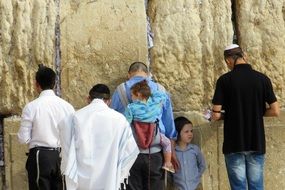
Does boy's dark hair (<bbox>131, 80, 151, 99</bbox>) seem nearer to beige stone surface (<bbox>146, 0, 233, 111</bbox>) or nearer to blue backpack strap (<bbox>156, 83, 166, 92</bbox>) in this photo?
blue backpack strap (<bbox>156, 83, 166, 92</bbox>)

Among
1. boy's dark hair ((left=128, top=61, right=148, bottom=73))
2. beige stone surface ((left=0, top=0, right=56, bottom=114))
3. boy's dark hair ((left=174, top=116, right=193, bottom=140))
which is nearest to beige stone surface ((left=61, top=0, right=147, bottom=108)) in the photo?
beige stone surface ((left=0, top=0, right=56, bottom=114))

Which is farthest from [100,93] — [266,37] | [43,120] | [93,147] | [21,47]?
[266,37]

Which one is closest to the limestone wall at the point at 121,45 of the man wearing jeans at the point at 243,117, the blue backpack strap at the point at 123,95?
the blue backpack strap at the point at 123,95

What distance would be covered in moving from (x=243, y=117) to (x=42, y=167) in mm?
1942

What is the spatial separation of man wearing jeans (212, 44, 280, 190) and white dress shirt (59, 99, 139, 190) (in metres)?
1.16

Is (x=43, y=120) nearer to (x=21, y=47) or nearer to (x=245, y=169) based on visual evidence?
(x=21, y=47)

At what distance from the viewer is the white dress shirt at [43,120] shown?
7176mm

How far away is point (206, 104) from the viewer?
27.0 feet

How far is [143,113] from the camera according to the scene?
720 centimetres

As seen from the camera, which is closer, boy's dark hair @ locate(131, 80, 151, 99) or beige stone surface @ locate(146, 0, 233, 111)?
boy's dark hair @ locate(131, 80, 151, 99)

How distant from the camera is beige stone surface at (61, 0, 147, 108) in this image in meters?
8.12

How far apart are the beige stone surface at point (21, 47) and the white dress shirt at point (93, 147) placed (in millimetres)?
1830

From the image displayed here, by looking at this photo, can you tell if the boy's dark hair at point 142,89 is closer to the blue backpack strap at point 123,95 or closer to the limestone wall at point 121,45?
the blue backpack strap at point 123,95

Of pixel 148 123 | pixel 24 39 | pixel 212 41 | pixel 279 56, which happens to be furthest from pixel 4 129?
pixel 279 56
